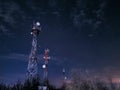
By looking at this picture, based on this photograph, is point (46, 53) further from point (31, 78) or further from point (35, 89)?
point (35, 89)

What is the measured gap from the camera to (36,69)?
256ft

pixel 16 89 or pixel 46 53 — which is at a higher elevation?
pixel 46 53

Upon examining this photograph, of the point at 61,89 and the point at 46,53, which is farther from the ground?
the point at 46,53

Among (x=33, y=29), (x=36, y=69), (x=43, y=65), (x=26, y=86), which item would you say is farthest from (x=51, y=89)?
(x=33, y=29)

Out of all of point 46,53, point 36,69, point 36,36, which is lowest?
point 36,69

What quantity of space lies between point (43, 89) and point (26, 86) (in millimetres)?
15872

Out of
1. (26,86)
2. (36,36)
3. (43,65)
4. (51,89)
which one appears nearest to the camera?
(36,36)

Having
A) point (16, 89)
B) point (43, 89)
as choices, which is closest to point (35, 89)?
point (43, 89)

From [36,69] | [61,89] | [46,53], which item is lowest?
[61,89]

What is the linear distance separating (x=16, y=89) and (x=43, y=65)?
35851mm

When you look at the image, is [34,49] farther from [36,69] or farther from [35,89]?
[35,89]

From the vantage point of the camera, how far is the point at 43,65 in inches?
3494

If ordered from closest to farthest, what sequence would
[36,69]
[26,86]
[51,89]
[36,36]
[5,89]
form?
[36,69] → [36,36] → [26,86] → [51,89] → [5,89]

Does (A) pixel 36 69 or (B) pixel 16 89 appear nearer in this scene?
(A) pixel 36 69
